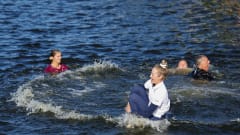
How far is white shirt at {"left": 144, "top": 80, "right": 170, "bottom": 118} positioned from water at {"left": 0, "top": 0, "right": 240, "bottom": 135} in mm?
465

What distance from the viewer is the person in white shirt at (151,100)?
490 inches

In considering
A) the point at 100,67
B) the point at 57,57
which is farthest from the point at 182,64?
the point at 57,57

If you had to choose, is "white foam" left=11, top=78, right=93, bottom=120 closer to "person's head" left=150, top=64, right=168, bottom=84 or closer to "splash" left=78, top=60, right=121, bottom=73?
"person's head" left=150, top=64, right=168, bottom=84

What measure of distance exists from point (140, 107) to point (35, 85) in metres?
5.33

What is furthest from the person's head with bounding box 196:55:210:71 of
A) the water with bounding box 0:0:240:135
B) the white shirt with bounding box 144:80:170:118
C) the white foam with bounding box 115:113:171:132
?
the white shirt with bounding box 144:80:170:118

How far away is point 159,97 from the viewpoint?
12.4 meters

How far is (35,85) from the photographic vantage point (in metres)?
17.0

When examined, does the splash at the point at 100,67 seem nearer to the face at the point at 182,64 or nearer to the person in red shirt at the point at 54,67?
the person in red shirt at the point at 54,67

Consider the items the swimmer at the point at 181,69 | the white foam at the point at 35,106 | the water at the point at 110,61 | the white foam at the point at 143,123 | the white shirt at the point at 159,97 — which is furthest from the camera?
the swimmer at the point at 181,69

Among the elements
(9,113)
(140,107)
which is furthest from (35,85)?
(140,107)

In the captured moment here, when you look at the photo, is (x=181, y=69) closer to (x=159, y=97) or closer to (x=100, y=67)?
(x=100, y=67)

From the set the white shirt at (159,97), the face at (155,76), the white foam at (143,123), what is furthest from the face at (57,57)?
the face at (155,76)

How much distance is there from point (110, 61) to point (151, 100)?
7.51m

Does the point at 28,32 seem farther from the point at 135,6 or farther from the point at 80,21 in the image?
the point at 135,6
